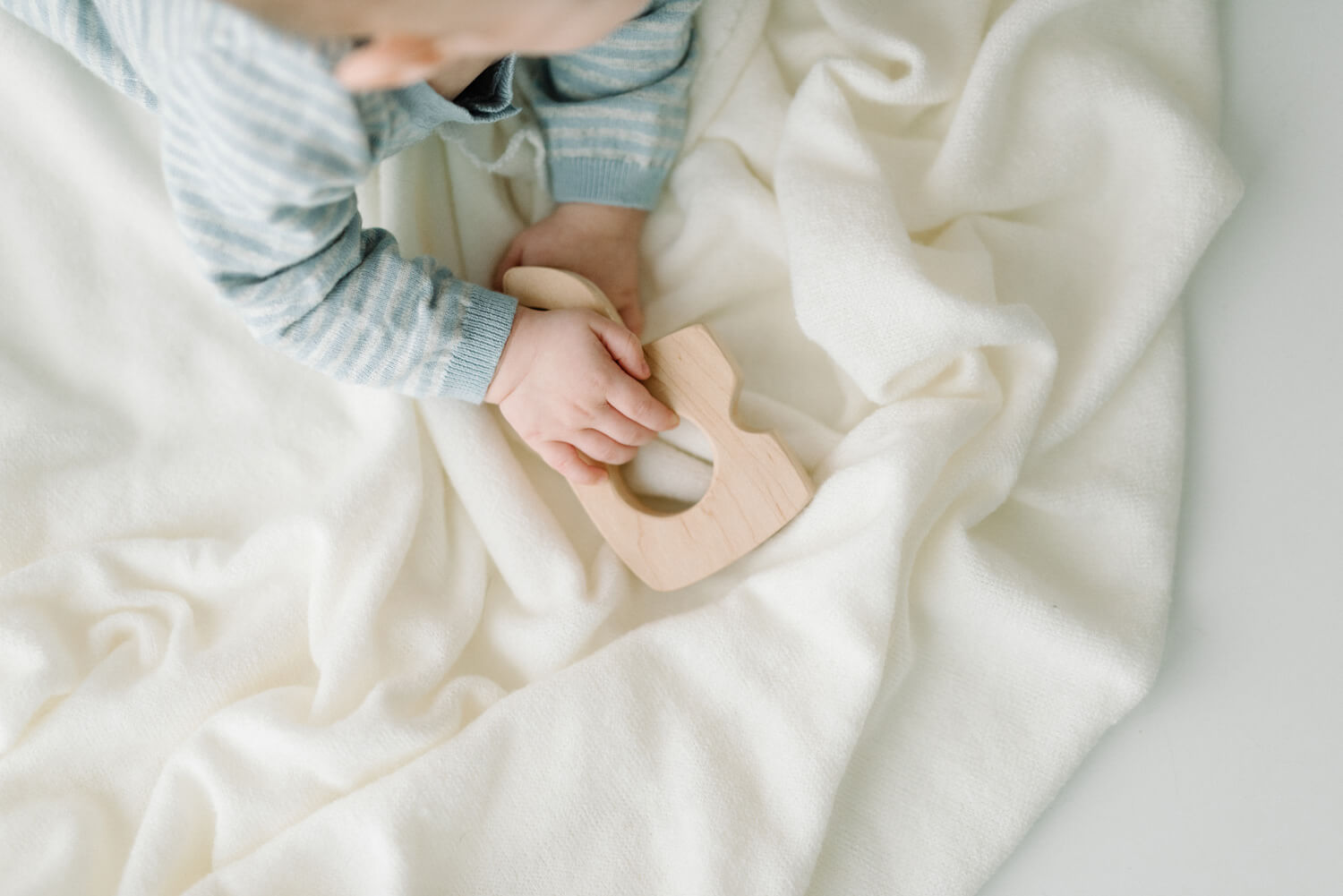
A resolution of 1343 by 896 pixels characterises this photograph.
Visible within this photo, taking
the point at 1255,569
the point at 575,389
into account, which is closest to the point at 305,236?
the point at 575,389

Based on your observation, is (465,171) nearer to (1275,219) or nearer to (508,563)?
(508,563)

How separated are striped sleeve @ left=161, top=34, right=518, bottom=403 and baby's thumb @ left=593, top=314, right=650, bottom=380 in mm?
63

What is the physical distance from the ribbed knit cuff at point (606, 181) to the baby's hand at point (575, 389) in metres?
0.12

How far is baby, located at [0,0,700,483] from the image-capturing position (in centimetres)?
42

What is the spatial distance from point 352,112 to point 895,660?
1.65 ft

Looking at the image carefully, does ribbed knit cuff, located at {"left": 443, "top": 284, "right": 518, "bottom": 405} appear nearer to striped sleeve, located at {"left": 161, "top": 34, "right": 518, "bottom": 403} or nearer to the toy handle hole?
striped sleeve, located at {"left": 161, "top": 34, "right": 518, "bottom": 403}

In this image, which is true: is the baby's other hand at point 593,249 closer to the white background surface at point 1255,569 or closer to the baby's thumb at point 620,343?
the baby's thumb at point 620,343

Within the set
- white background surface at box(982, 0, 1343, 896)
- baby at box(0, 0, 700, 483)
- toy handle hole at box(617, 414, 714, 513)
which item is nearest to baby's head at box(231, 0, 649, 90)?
baby at box(0, 0, 700, 483)

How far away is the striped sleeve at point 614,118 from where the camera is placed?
2.57 ft

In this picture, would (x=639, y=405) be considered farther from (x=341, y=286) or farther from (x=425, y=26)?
(x=425, y=26)

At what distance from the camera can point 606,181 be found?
800 mm

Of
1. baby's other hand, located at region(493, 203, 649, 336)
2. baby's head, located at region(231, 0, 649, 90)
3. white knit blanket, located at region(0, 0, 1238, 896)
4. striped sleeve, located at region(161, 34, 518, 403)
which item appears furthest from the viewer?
baby's other hand, located at region(493, 203, 649, 336)

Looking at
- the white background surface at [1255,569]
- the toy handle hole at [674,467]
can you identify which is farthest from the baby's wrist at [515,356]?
the white background surface at [1255,569]

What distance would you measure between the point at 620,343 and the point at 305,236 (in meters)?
0.23
